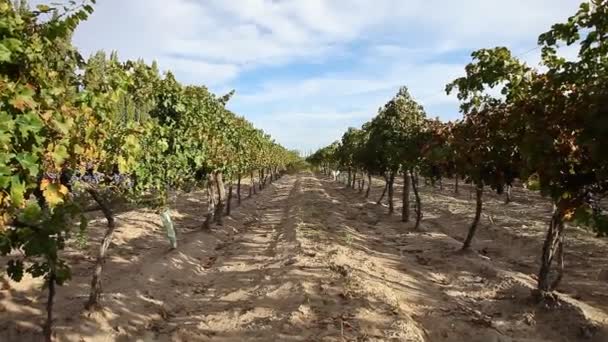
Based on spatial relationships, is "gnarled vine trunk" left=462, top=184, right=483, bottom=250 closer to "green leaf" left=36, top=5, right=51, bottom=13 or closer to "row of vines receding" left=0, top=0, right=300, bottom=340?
"row of vines receding" left=0, top=0, right=300, bottom=340

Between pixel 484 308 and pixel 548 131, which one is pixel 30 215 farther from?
pixel 484 308

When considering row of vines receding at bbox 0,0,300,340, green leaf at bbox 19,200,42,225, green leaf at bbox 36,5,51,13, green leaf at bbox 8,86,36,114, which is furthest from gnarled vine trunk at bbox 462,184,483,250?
green leaf at bbox 8,86,36,114

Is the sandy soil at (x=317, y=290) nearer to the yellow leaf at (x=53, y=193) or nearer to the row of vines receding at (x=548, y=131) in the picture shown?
the row of vines receding at (x=548, y=131)

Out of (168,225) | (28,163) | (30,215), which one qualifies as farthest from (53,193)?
(168,225)

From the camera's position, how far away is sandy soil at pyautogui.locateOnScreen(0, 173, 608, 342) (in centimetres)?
877

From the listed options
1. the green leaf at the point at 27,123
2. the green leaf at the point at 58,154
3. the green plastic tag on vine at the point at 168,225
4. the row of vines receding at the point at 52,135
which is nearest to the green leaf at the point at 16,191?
the row of vines receding at the point at 52,135

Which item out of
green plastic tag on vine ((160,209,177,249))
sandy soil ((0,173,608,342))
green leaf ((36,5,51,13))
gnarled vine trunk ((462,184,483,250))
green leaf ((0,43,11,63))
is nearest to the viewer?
green leaf ((0,43,11,63))

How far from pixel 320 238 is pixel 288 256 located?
2967 millimetres

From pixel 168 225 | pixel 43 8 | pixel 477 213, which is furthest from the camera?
pixel 168 225

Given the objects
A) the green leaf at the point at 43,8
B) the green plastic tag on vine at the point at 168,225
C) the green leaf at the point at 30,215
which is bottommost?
the green plastic tag on vine at the point at 168,225

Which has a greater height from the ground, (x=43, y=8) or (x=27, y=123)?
(x=43, y=8)

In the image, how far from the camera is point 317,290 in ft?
34.8

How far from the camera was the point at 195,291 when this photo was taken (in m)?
11.9

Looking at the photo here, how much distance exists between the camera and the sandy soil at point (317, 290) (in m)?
8.77
